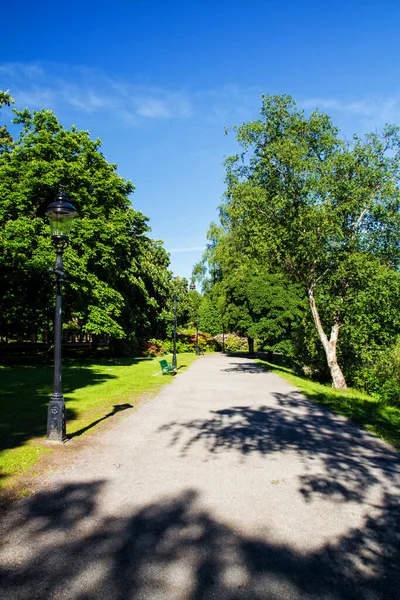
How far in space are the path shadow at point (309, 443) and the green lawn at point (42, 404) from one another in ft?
7.49

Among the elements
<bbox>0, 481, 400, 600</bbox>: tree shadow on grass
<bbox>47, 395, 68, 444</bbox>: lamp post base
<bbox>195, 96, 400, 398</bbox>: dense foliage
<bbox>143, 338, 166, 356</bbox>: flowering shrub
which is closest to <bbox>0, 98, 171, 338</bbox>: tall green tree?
<bbox>195, 96, 400, 398</bbox>: dense foliage

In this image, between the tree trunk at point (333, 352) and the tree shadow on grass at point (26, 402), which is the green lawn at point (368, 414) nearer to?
the tree trunk at point (333, 352)

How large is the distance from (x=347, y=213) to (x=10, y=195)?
56.4 ft

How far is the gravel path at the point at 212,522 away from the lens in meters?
2.97

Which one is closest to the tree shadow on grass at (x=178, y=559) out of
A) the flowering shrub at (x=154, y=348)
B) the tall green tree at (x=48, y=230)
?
the tall green tree at (x=48, y=230)

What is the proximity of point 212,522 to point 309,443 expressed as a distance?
3481mm

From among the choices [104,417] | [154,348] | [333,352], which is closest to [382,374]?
[333,352]

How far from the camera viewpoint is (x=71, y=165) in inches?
826

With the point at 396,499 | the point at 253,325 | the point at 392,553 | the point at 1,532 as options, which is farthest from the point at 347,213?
the point at 1,532

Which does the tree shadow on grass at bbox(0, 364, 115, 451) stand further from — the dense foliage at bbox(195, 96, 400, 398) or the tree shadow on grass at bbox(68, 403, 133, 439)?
the dense foliage at bbox(195, 96, 400, 398)

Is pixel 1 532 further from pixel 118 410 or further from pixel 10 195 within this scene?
pixel 10 195

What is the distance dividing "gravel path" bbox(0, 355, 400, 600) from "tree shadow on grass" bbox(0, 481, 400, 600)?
0.01 meters

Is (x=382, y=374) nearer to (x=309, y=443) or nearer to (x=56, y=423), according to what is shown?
(x=309, y=443)

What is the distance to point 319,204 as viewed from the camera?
1616 cm
